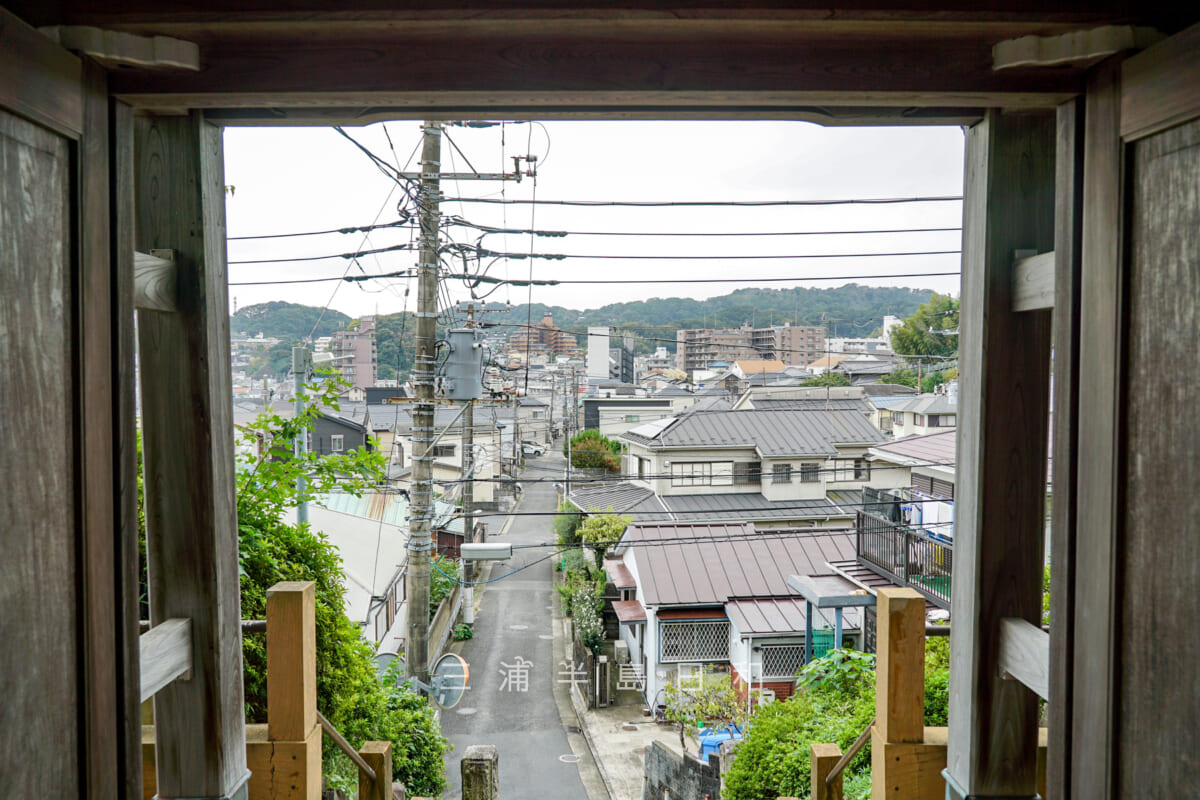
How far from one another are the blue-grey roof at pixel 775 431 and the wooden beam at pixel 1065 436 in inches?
482

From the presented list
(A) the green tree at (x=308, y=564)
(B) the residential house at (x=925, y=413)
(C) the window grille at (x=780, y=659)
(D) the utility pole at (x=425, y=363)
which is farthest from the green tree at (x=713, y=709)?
(B) the residential house at (x=925, y=413)

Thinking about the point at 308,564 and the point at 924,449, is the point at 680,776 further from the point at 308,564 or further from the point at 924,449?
the point at 924,449

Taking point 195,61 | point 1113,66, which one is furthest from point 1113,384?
point 195,61

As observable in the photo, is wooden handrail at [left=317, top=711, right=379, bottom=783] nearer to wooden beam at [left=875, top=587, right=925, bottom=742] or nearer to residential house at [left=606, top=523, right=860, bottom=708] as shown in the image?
wooden beam at [left=875, top=587, right=925, bottom=742]

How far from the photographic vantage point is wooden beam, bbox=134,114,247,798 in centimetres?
157

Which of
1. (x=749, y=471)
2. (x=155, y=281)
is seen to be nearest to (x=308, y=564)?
(x=155, y=281)

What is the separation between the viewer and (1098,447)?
46.7 inches

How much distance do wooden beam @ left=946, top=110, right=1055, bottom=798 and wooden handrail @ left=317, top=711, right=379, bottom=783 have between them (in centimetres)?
182

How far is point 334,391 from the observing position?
3508 mm

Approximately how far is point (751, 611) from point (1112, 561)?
921cm

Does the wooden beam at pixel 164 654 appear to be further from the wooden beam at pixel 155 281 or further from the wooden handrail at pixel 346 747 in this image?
the wooden handrail at pixel 346 747

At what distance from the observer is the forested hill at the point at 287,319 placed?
7805 millimetres

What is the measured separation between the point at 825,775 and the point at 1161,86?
2.33 meters

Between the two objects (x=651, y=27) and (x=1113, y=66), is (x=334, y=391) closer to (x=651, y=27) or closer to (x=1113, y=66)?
(x=651, y=27)
